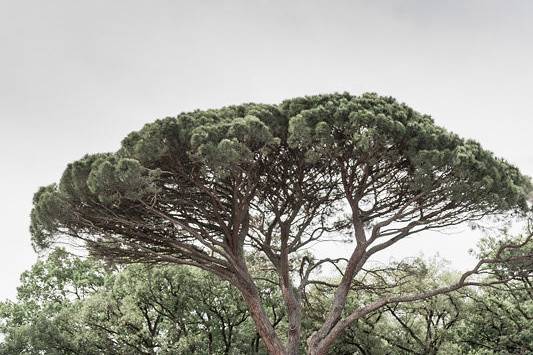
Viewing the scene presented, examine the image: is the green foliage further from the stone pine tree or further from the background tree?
the background tree

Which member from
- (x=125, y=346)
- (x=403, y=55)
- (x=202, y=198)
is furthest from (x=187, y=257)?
(x=125, y=346)

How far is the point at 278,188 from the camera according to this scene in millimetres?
12234

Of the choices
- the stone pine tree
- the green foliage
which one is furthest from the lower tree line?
the green foliage

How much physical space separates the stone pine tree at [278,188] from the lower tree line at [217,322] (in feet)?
18.5

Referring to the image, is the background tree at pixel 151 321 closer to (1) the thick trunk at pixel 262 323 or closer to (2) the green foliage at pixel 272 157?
(1) the thick trunk at pixel 262 323

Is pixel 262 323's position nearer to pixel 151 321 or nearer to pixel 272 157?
pixel 272 157

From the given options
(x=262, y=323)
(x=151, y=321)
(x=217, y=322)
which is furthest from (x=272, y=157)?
(x=151, y=321)

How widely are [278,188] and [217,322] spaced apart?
927cm

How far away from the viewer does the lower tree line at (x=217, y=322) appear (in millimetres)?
18609

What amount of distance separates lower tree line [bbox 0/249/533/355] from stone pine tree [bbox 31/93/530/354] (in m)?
5.63

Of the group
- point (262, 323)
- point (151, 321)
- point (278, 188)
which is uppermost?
point (278, 188)

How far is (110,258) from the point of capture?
13.4m

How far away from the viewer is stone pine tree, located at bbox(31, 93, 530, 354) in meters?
10.3

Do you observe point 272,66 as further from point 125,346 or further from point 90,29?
point 125,346
